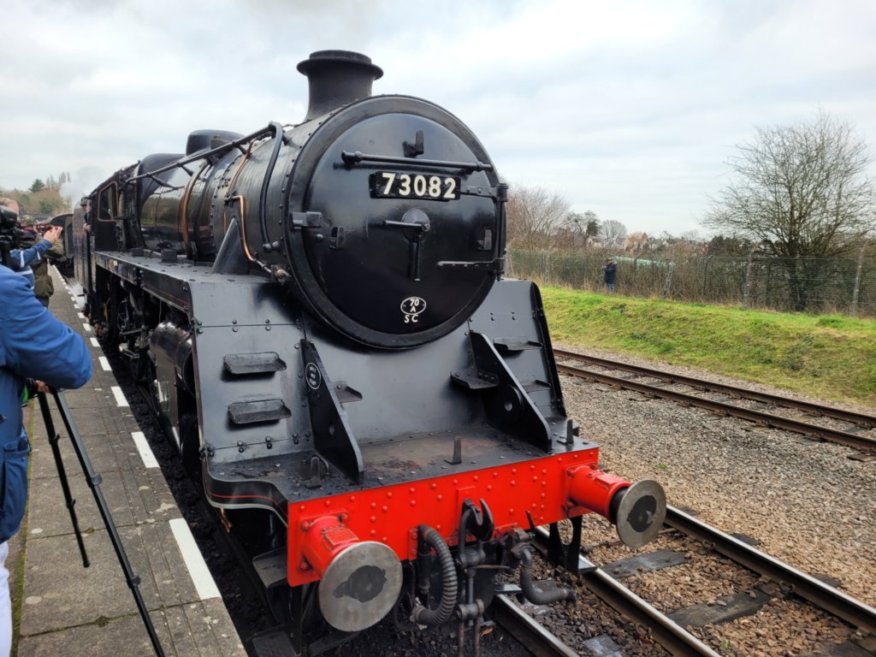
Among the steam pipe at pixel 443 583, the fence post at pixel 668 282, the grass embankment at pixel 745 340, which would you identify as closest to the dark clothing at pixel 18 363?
the steam pipe at pixel 443 583

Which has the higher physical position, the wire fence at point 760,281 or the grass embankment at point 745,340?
the wire fence at point 760,281

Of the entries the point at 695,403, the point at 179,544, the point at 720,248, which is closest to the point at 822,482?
the point at 695,403

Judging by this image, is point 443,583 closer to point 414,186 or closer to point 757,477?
point 414,186

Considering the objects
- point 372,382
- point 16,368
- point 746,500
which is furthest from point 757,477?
point 16,368

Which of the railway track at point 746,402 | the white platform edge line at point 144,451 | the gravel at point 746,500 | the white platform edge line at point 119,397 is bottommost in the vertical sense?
the gravel at point 746,500

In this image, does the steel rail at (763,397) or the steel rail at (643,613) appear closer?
the steel rail at (643,613)

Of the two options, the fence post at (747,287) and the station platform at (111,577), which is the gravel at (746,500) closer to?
the station platform at (111,577)

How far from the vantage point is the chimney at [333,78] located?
3.71 m

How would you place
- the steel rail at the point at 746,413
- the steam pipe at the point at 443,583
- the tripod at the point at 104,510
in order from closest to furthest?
1. the tripod at the point at 104,510
2. the steam pipe at the point at 443,583
3. the steel rail at the point at 746,413

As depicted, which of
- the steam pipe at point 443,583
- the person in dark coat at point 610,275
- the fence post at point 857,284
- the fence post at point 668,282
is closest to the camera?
the steam pipe at point 443,583

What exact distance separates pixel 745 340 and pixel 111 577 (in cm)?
1105

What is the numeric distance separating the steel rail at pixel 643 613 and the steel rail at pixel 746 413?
432cm

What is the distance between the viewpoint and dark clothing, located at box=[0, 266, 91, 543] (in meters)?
1.96

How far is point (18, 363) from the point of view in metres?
2.02
